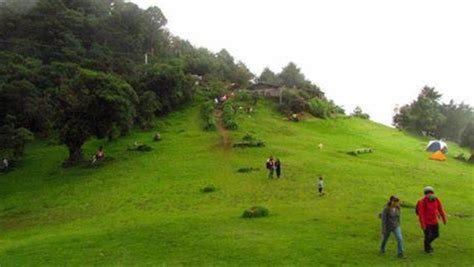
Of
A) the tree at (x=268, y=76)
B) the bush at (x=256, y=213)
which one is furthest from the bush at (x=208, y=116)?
the bush at (x=256, y=213)

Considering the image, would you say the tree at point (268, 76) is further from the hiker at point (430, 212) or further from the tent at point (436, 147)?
the hiker at point (430, 212)

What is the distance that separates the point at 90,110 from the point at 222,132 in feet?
63.7

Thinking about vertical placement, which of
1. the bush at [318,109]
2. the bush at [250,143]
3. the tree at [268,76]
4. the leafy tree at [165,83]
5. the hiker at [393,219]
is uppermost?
the tree at [268,76]

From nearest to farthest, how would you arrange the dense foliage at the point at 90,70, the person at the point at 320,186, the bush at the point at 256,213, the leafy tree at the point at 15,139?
the bush at the point at 256,213, the person at the point at 320,186, the dense foliage at the point at 90,70, the leafy tree at the point at 15,139

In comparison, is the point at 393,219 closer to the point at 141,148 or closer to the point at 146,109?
the point at 141,148

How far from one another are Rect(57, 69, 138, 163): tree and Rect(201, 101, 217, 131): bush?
15.4 meters

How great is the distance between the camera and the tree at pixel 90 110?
2270 inches

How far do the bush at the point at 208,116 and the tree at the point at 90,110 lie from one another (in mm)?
15422

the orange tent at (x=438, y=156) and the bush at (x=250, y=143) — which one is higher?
the bush at (x=250, y=143)

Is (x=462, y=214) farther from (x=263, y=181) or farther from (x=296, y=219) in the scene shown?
(x=263, y=181)

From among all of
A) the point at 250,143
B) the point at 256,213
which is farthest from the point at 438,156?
the point at 256,213

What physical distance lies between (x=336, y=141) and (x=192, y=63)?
41440 millimetres

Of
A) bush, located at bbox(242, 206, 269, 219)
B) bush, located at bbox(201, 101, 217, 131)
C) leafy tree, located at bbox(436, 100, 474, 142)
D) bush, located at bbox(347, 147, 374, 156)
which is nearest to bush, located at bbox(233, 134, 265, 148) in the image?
bush, located at bbox(201, 101, 217, 131)

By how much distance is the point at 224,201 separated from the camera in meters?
40.1
